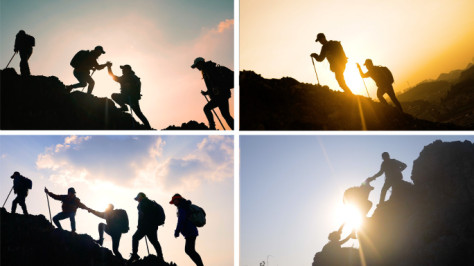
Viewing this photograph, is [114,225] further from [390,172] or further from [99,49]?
[390,172]

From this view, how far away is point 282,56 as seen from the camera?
699 centimetres

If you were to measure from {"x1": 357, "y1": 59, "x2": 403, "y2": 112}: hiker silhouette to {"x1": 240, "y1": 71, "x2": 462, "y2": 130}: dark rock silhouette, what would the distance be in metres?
0.37

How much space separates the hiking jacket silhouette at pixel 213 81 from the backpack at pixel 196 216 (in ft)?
7.71

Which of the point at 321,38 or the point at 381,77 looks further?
the point at 381,77

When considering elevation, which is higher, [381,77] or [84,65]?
[381,77]

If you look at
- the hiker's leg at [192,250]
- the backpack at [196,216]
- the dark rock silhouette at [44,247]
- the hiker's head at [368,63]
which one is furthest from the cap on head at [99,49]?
the hiker's head at [368,63]

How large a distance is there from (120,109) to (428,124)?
6.83 metres

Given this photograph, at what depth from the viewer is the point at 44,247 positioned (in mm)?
5461

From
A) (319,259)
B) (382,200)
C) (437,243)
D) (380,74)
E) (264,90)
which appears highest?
(380,74)

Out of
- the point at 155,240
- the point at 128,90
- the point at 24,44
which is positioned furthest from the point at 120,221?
the point at 24,44

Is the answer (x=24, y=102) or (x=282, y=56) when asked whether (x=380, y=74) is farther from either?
(x=24, y=102)

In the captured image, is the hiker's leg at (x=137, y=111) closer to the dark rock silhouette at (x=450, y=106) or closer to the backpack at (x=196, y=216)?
the backpack at (x=196, y=216)

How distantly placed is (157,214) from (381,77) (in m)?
5.90

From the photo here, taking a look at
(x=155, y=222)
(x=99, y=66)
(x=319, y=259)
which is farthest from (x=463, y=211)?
(x=99, y=66)
